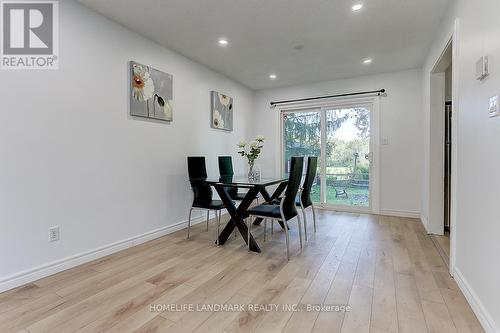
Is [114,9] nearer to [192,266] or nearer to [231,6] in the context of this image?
[231,6]

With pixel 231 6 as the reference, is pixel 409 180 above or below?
below

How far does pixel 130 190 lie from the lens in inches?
115

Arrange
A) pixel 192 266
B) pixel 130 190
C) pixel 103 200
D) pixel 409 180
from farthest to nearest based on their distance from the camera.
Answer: pixel 409 180
pixel 130 190
pixel 103 200
pixel 192 266

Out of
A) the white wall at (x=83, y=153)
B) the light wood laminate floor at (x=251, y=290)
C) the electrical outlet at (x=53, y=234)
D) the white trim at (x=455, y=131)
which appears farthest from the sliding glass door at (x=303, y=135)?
the electrical outlet at (x=53, y=234)

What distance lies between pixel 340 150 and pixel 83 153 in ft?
13.2

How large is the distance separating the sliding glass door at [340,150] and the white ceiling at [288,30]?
92 cm

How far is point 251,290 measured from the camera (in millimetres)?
1955

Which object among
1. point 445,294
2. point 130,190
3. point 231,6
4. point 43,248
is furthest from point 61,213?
point 445,294

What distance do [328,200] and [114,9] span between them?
4295mm

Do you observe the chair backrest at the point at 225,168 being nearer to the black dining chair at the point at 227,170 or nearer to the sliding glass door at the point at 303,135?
the black dining chair at the point at 227,170

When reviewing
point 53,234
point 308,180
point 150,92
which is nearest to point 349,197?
point 308,180

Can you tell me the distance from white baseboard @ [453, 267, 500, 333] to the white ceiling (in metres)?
2.41

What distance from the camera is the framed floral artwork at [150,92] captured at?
2.93 meters

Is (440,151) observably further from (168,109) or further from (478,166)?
(168,109)
